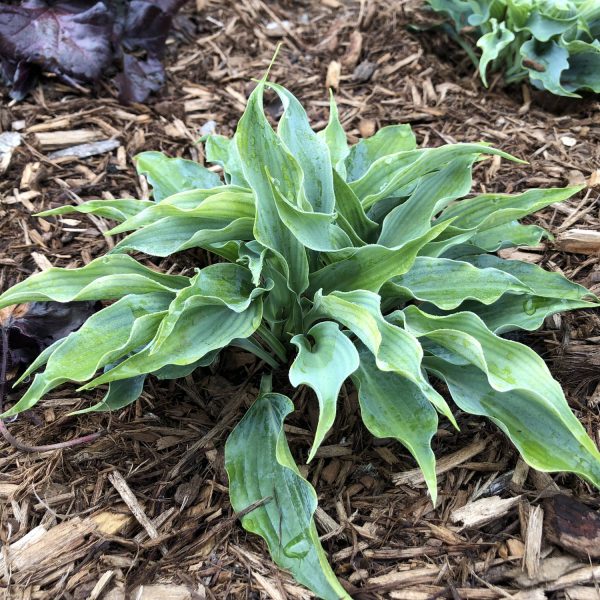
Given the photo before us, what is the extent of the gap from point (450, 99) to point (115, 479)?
2718 mm

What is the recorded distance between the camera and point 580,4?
3438 mm

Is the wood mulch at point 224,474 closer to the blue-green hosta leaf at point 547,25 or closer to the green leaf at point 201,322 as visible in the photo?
the blue-green hosta leaf at point 547,25

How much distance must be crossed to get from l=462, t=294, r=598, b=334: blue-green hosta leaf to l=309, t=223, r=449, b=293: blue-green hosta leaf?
1.32ft

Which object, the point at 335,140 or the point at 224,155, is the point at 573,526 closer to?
the point at 335,140

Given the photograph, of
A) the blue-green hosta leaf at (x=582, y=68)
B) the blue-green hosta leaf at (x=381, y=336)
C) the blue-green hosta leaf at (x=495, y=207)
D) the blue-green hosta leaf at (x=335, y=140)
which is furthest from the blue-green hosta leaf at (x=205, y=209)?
the blue-green hosta leaf at (x=582, y=68)

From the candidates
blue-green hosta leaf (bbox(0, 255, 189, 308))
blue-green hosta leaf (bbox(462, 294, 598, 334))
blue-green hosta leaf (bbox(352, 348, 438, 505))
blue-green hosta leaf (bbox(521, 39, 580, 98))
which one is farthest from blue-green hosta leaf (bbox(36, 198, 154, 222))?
blue-green hosta leaf (bbox(521, 39, 580, 98))

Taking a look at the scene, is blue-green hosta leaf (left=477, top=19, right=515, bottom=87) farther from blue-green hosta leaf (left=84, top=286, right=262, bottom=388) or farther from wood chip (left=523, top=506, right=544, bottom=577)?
wood chip (left=523, top=506, right=544, bottom=577)

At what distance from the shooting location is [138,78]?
3.62 m

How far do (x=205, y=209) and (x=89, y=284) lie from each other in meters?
0.46

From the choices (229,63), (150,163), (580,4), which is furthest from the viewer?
(229,63)

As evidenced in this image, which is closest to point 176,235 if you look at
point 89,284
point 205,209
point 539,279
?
point 205,209

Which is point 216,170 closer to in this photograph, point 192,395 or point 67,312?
point 67,312

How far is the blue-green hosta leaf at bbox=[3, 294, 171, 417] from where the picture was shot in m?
1.90

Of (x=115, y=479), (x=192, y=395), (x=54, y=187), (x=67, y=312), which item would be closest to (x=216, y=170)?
(x=54, y=187)
